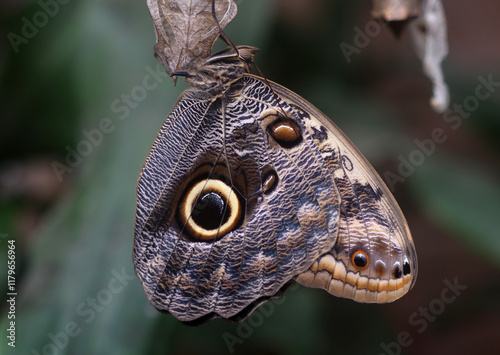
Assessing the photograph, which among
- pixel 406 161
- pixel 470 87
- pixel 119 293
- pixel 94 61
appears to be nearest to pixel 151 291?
pixel 119 293

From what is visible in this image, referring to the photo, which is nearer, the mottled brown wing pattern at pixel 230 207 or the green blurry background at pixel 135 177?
the mottled brown wing pattern at pixel 230 207

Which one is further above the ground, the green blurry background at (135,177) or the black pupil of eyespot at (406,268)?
the black pupil of eyespot at (406,268)

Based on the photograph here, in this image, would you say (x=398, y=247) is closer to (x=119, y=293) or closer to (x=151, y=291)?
(x=151, y=291)

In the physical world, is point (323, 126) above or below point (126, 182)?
above

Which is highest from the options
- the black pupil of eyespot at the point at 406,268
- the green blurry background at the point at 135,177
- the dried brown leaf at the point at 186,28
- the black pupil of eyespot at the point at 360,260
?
the dried brown leaf at the point at 186,28

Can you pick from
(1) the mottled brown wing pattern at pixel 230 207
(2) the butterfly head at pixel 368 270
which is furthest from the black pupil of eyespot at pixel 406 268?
(1) the mottled brown wing pattern at pixel 230 207

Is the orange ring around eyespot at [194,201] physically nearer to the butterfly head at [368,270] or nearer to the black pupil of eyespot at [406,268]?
the butterfly head at [368,270]

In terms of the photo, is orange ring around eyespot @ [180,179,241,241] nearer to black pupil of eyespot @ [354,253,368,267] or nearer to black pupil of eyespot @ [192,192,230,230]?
black pupil of eyespot @ [192,192,230,230]

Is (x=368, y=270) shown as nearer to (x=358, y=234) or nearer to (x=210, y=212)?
(x=358, y=234)
